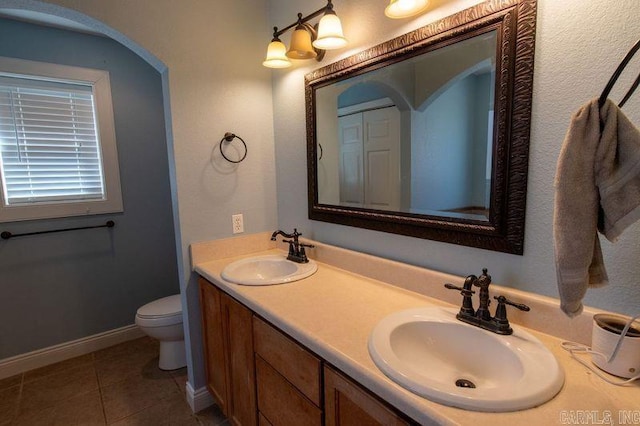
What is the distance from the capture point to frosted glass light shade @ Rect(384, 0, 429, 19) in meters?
1.09

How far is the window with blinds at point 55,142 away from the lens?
2131mm

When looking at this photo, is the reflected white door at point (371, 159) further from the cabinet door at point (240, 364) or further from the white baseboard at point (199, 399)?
the white baseboard at point (199, 399)

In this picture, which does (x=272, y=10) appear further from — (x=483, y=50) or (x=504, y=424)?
(x=504, y=424)

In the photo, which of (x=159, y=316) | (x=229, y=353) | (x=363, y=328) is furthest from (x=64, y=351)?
(x=363, y=328)

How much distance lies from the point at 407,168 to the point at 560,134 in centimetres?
52

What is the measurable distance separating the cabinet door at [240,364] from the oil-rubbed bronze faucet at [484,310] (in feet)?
2.60

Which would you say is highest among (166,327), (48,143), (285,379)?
(48,143)

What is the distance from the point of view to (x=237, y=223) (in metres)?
1.91

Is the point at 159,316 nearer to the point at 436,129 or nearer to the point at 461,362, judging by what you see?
the point at 461,362

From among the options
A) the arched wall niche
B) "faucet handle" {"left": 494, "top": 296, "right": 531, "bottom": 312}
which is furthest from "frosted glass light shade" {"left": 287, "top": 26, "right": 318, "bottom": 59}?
"faucet handle" {"left": 494, "top": 296, "right": 531, "bottom": 312}

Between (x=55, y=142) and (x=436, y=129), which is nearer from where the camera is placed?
(x=436, y=129)

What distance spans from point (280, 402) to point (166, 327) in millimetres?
1247

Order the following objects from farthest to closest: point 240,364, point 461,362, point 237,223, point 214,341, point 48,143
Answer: point 48,143 < point 237,223 < point 214,341 < point 240,364 < point 461,362

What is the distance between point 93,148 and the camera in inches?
94.9
